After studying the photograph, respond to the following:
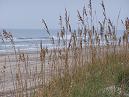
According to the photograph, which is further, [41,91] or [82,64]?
[82,64]

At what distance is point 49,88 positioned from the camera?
4750mm

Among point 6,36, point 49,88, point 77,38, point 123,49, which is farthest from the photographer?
point 123,49

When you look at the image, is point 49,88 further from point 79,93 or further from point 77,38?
point 77,38

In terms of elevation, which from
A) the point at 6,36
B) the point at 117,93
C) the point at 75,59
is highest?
the point at 6,36

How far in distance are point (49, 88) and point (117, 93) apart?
2.92 feet

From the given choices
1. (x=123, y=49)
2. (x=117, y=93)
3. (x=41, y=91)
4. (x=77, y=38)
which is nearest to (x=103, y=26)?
(x=77, y=38)

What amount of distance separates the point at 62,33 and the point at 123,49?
1647mm

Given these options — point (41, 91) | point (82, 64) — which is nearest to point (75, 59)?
point (82, 64)

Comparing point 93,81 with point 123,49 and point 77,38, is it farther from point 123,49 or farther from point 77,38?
point 123,49

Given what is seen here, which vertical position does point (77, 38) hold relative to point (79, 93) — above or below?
above

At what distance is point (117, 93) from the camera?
15.9 ft

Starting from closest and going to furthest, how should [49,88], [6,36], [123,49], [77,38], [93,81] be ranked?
1. [6,36]
2. [49,88]
3. [93,81]
4. [77,38]
5. [123,49]

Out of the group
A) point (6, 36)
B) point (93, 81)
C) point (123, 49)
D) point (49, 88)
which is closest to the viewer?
point (6, 36)

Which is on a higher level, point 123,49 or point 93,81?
point 123,49
